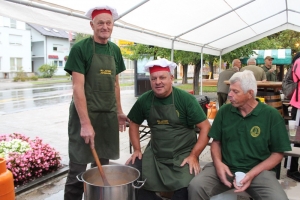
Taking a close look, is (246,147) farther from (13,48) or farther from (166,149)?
(13,48)

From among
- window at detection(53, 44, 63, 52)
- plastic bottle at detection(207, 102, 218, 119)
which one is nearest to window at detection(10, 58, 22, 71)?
window at detection(53, 44, 63, 52)

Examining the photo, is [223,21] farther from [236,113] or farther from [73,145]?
[73,145]

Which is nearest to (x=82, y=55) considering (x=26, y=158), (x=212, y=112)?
(x=26, y=158)

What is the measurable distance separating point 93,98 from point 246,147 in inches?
54.0

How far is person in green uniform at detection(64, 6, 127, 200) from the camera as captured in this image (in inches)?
96.7

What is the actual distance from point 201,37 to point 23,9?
6122 mm

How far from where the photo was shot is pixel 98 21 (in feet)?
8.19

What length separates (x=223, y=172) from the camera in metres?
2.45

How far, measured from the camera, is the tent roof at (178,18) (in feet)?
12.0

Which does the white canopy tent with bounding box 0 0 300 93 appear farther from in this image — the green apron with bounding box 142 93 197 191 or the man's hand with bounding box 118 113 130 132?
the green apron with bounding box 142 93 197 191

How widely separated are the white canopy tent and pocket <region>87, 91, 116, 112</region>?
1373 millimetres

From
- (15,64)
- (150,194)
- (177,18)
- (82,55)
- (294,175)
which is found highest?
(15,64)

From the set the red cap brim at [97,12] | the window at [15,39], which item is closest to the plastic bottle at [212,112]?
the red cap brim at [97,12]

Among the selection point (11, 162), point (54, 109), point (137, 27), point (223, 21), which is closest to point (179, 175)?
point (11, 162)
